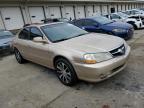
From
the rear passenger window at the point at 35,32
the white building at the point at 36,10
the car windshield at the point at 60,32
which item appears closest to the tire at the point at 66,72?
the car windshield at the point at 60,32

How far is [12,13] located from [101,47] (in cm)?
1480

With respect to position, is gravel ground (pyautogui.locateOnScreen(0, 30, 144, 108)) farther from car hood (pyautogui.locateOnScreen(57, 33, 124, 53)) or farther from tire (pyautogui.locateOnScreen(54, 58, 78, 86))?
car hood (pyautogui.locateOnScreen(57, 33, 124, 53))

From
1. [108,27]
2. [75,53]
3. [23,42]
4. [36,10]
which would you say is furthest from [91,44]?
[36,10]

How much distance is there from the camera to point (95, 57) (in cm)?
340

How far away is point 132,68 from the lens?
457 centimetres

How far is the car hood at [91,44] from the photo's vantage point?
357 cm

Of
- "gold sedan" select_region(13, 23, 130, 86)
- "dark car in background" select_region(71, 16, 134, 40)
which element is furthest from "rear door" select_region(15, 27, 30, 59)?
"dark car in background" select_region(71, 16, 134, 40)

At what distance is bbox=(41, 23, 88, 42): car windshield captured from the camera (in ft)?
14.4

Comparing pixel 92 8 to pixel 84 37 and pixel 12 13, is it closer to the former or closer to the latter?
pixel 12 13

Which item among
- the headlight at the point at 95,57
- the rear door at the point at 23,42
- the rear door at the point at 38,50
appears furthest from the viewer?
the rear door at the point at 23,42

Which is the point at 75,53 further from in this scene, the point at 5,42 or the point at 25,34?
the point at 5,42

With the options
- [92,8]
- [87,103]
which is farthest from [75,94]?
[92,8]

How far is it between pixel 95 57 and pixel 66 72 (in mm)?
901

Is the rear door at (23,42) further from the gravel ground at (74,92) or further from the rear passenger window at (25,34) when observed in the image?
the gravel ground at (74,92)
